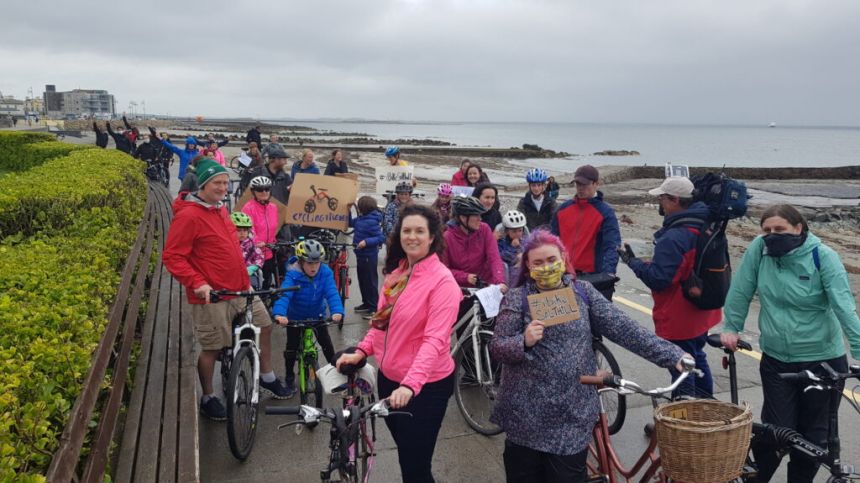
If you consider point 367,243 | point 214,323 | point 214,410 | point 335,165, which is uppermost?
point 335,165

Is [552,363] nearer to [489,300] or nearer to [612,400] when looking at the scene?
[489,300]

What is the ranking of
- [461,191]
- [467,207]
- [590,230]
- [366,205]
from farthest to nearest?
[461,191]
[366,205]
[590,230]
[467,207]

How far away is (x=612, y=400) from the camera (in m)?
5.39

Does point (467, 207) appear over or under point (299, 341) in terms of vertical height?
over

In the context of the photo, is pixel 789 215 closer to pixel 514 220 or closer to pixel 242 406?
pixel 514 220

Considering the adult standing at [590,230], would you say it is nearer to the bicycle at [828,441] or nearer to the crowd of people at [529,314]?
the crowd of people at [529,314]

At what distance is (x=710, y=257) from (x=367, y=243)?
4.29m

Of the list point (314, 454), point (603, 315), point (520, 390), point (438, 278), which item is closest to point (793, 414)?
point (603, 315)

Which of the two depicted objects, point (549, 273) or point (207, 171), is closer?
point (549, 273)

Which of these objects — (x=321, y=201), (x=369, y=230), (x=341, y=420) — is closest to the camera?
(x=341, y=420)

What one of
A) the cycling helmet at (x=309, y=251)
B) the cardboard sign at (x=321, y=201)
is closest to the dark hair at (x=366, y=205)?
the cardboard sign at (x=321, y=201)

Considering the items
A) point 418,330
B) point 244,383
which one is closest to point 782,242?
point 418,330

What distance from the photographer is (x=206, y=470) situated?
4.60 m

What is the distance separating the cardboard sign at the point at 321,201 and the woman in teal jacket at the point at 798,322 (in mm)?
5649
